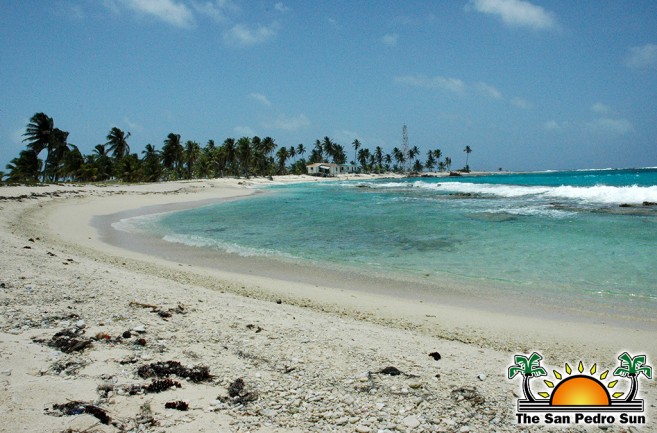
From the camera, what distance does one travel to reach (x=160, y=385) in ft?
12.1

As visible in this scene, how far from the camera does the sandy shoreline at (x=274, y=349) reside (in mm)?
3365

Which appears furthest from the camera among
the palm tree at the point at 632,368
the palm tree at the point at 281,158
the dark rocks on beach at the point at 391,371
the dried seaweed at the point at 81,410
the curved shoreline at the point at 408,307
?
the palm tree at the point at 281,158

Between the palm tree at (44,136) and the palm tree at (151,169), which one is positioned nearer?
the palm tree at (44,136)

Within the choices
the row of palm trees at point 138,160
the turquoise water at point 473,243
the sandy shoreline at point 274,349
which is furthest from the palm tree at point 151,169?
the sandy shoreline at point 274,349

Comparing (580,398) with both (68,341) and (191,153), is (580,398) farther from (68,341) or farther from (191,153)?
(191,153)

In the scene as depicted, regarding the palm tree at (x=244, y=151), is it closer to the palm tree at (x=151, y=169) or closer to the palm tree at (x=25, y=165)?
the palm tree at (x=151, y=169)

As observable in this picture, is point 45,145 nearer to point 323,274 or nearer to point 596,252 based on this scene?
point 323,274

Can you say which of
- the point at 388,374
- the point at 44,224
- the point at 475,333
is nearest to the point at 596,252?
the point at 475,333

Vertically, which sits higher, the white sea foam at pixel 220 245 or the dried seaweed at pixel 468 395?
the dried seaweed at pixel 468 395

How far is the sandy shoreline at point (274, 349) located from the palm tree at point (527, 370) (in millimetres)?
171

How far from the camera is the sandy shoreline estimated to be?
3365 mm

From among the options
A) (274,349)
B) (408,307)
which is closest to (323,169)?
(408,307)

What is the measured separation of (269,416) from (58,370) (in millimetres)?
2296

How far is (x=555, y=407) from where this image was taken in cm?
356
